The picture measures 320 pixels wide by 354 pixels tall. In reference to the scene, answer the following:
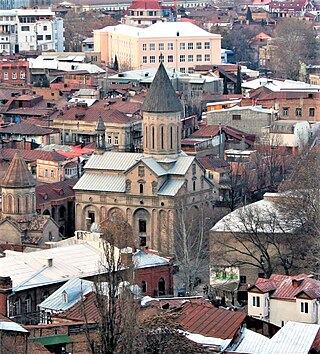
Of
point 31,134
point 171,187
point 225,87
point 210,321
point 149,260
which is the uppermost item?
point 210,321

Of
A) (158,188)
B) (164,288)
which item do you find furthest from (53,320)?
(158,188)

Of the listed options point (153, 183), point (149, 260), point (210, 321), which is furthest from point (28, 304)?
point (153, 183)

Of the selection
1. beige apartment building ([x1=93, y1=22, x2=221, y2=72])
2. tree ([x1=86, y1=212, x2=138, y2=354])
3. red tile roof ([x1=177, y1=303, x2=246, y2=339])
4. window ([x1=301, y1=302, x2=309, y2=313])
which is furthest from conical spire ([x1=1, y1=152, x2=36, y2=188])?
beige apartment building ([x1=93, y1=22, x2=221, y2=72])

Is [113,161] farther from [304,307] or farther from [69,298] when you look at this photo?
[304,307]

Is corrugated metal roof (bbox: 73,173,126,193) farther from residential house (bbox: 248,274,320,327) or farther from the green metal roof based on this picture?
the green metal roof

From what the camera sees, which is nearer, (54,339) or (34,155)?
(54,339)

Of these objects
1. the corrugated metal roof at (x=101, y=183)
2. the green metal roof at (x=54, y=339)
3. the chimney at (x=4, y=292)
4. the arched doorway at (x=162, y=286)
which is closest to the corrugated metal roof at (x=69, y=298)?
the chimney at (x=4, y=292)

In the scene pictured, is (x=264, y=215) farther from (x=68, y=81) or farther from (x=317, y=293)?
(x=68, y=81)
